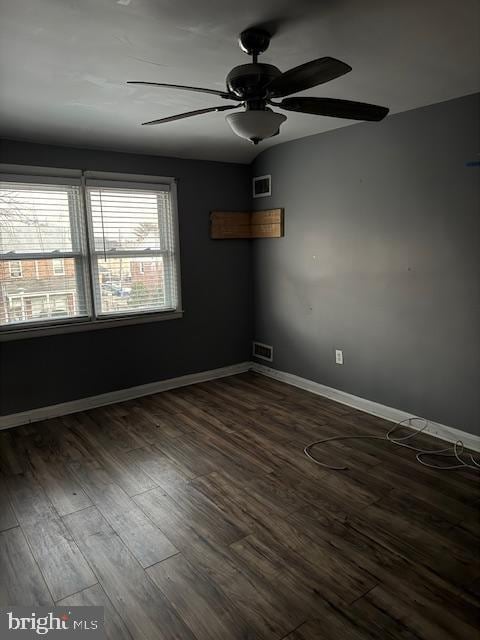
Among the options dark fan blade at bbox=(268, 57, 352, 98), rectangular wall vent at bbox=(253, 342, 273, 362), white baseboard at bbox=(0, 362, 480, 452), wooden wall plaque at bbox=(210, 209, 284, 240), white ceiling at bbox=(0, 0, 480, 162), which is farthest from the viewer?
rectangular wall vent at bbox=(253, 342, 273, 362)

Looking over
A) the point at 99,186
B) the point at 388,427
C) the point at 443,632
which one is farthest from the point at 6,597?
the point at 99,186

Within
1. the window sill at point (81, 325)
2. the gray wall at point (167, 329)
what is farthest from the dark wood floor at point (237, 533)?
the window sill at point (81, 325)

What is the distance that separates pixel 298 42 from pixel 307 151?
1.96 meters

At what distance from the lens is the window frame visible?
11.4 ft

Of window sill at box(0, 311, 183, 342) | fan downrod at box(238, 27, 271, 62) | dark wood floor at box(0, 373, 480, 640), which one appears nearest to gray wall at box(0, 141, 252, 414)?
window sill at box(0, 311, 183, 342)

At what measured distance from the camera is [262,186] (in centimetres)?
454

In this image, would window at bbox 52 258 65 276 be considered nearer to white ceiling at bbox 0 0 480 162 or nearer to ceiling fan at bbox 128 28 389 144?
white ceiling at bbox 0 0 480 162

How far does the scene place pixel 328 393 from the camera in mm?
4074

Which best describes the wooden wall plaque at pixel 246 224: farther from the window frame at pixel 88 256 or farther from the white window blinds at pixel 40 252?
the white window blinds at pixel 40 252

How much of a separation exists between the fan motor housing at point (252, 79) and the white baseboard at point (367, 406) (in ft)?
8.54

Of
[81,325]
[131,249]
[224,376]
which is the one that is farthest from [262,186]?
[81,325]

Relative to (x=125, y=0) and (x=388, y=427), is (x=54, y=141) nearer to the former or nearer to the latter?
(x=125, y=0)

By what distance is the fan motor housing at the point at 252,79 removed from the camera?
1.89m

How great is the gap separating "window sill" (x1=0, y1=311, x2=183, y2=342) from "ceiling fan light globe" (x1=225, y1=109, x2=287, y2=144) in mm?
2439
